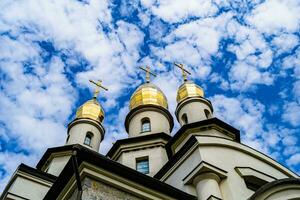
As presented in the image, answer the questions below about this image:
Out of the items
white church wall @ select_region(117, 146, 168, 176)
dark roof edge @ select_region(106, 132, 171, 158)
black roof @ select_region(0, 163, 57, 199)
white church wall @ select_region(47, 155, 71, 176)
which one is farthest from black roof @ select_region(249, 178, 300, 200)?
white church wall @ select_region(47, 155, 71, 176)

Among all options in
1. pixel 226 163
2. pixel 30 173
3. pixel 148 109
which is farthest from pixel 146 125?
pixel 226 163

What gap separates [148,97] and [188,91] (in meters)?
2.50

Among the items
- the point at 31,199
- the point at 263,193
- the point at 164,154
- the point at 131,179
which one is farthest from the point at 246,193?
the point at 31,199

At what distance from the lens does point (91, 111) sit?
21.5m

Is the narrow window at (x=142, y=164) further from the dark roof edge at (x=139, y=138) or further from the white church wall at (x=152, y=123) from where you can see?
the white church wall at (x=152, y=123)

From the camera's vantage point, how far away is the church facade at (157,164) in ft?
29.5

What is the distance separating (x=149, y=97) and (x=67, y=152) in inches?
222

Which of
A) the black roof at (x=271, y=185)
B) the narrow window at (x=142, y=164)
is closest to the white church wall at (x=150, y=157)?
the narrow window at (x=142, y=164)

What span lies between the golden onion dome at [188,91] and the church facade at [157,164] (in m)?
0.05

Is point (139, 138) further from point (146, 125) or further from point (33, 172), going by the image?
point (33, 172)

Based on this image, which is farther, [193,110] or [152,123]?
[152,123]

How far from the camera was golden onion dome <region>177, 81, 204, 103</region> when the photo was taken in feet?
→ 63.2

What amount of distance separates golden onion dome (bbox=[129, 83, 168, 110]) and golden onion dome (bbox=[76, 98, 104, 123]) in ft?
6.89

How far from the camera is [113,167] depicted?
9008 millimetres
